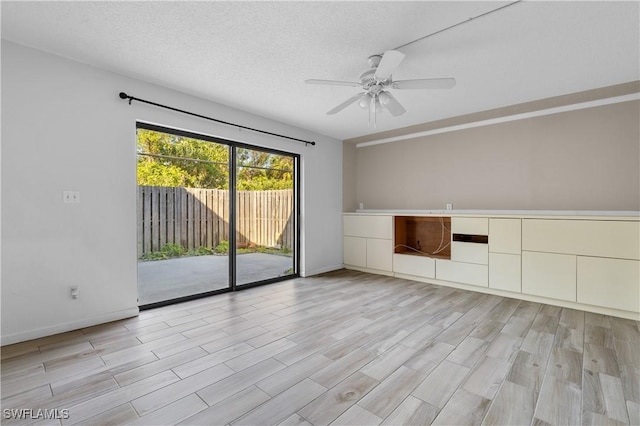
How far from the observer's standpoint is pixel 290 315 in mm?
3166

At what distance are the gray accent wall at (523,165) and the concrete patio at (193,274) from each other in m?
2.29

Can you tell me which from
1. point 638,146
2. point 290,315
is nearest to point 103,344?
point 290,315

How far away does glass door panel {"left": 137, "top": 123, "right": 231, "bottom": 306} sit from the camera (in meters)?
3.38

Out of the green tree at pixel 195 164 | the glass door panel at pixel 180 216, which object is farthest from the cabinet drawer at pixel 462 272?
the glass door panel at pixel 180 216

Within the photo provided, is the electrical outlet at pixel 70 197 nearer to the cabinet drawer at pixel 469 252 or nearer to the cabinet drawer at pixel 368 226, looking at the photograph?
the cabinet drawer at pixel 368 226

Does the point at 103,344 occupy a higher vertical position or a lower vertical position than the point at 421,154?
lower

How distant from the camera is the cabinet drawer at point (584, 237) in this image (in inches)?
122

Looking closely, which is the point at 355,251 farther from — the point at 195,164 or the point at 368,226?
the point at 195,164

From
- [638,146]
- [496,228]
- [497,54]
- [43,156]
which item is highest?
[497,54]

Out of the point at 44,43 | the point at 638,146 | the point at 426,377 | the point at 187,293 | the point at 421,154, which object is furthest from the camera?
the point at 421,154

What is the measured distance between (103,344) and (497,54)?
410 cm

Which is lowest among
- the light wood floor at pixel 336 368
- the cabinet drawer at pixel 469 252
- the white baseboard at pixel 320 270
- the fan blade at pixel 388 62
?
the light wood floor at pixel 336 368

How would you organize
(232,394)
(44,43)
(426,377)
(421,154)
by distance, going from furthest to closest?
1. (421,154)
2. (44,43)
3. (426,377)
4. (232,394)

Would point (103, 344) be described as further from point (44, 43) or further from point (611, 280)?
point (611, 280)
